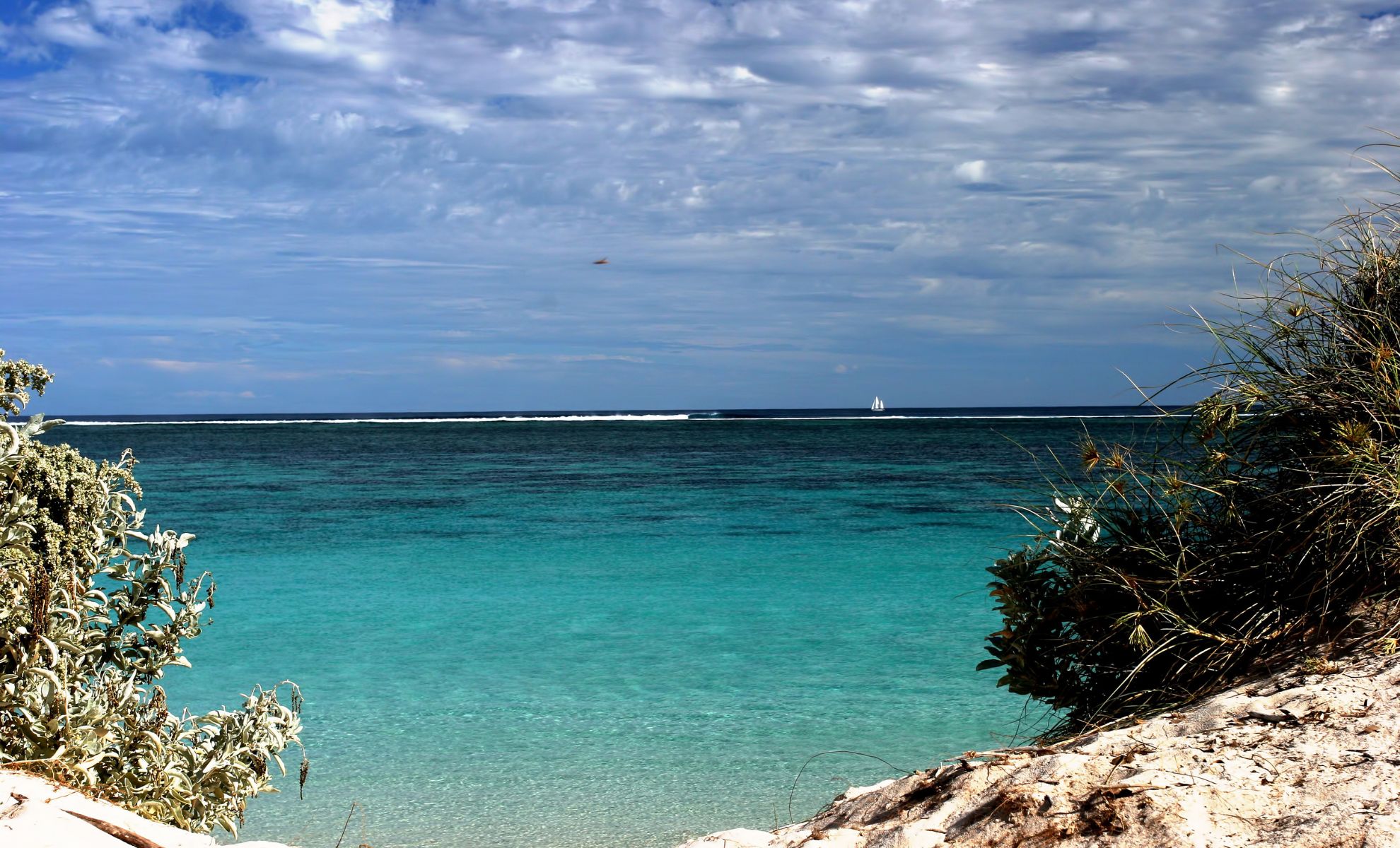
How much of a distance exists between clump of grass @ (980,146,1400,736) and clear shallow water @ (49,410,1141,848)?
1.83 ft

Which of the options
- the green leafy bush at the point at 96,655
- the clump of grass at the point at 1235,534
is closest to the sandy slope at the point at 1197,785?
the clump of grass at the point at 1235,534

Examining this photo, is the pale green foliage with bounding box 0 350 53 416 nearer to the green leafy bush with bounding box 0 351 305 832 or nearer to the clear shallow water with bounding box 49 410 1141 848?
the green leafy bush with bounding box 0 351 305 832

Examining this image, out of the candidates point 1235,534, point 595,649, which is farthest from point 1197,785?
point 595,649

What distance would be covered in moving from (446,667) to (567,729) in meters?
2.55

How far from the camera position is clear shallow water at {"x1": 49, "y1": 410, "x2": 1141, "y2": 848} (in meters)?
7.06

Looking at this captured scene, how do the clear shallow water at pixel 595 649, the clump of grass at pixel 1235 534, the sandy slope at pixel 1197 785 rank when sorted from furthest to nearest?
the clear shallow water at pixel 595 649 → the clump of grass at pixel 1235 534 → the sandy slope at pixel 1197 785

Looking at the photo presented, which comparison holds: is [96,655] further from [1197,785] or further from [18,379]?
[1197,785]

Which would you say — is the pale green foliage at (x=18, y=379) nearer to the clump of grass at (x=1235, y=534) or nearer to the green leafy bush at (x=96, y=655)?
the green leafy bush at (x=96, y=655)

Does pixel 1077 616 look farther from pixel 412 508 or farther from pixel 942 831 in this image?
pixel 412 508

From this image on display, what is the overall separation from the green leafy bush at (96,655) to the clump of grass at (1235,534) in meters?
3.49

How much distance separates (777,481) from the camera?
31.3 m

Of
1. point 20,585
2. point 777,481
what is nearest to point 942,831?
point 20,585

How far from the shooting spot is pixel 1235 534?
13.8 ft

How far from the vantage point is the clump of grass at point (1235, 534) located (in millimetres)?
3775
